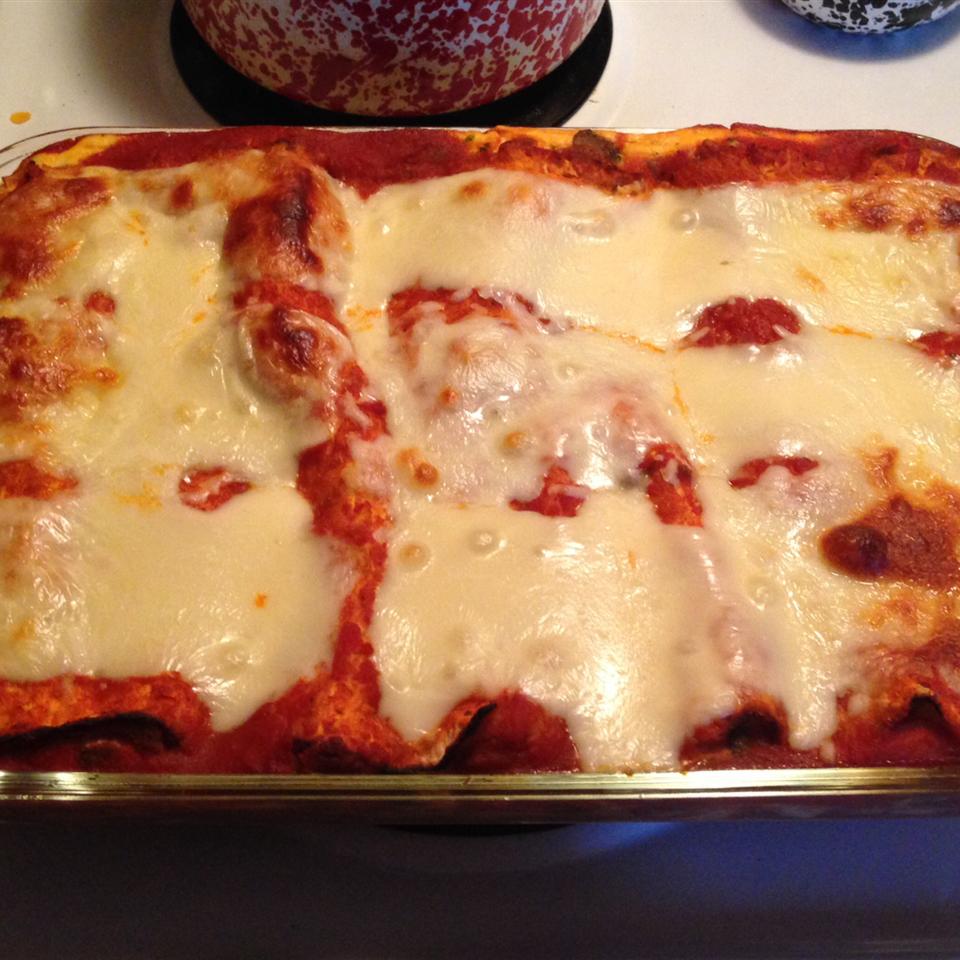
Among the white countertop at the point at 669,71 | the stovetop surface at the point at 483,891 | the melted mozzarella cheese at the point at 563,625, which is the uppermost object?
the white countertop at the point at 669,71

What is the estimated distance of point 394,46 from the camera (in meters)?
1.76

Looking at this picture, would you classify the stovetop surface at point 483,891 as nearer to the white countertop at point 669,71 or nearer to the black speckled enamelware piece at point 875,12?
the white countertop at point 669,71

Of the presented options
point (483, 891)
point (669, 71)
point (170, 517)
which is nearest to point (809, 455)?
point (483, 891)

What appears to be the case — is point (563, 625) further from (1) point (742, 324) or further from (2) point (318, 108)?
(2) point (318, 108)

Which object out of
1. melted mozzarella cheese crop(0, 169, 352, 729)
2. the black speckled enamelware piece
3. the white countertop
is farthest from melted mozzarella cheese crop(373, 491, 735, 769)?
the black speckled enamelware piece

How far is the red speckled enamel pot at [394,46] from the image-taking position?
171 cm

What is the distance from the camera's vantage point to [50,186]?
1.44 m

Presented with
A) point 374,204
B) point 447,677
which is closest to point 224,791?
point 447,677

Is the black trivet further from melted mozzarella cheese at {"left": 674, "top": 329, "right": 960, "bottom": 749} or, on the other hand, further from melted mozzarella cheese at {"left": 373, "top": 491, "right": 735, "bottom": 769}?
melted mozzarella cheese at {"left": 373, "top": 491, "right": 735, "bottom": 769}

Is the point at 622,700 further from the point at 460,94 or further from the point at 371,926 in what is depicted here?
the point at 460,94

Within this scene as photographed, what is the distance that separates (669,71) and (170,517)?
1694 millimetres

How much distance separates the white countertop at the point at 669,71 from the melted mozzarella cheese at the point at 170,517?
2.82ft

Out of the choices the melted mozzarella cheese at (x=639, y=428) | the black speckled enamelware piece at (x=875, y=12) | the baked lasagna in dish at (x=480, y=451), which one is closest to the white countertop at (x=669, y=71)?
the black speckled enamelware piece at (x=875, y=12)

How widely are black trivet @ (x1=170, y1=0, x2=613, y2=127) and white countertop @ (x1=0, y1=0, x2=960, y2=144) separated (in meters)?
0.04
